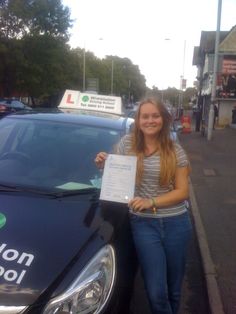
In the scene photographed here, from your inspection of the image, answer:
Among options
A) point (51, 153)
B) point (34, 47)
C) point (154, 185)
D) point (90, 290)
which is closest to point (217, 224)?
point (51, 153)

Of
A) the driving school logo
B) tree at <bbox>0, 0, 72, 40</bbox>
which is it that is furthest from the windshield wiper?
tree at <bbox>0, 0, 72, 40</bbox>

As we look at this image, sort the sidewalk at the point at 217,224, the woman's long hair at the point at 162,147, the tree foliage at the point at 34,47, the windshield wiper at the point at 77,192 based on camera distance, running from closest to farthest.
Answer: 1. the woman's long hair at the point at 162,147
2. the windshield wiper at the point at 77,192
3. the sidewalk at the point at 217,224
4. the tree foliage at the point at 34,47

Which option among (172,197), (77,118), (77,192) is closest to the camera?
(172,197)

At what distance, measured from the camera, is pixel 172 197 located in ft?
10.7

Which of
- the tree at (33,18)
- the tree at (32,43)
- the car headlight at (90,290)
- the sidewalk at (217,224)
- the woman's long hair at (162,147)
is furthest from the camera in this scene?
the tree at (32,43)

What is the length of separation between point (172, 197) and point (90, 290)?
837 mm

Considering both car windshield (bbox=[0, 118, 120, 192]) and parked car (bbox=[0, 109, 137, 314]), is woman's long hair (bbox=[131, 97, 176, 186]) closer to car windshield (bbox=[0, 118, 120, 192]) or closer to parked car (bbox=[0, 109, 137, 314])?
parked car (bbox=[0, 109, 137, 314])

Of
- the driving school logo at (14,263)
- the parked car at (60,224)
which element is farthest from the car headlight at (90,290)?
the driving school logo at (14,263)

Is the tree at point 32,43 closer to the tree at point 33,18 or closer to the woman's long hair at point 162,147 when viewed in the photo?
the tree at point 33,18

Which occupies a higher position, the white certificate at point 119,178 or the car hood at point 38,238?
the white certificate at point 119,178

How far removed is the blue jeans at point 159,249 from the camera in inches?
129

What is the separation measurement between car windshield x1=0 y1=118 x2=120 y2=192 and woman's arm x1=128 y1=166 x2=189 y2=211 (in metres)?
0.68

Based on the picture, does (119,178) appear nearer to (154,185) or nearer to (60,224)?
(154,185)

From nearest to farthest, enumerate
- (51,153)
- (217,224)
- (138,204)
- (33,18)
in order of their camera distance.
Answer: (138,204) < (51,153) < (217,224) < (33,18)
